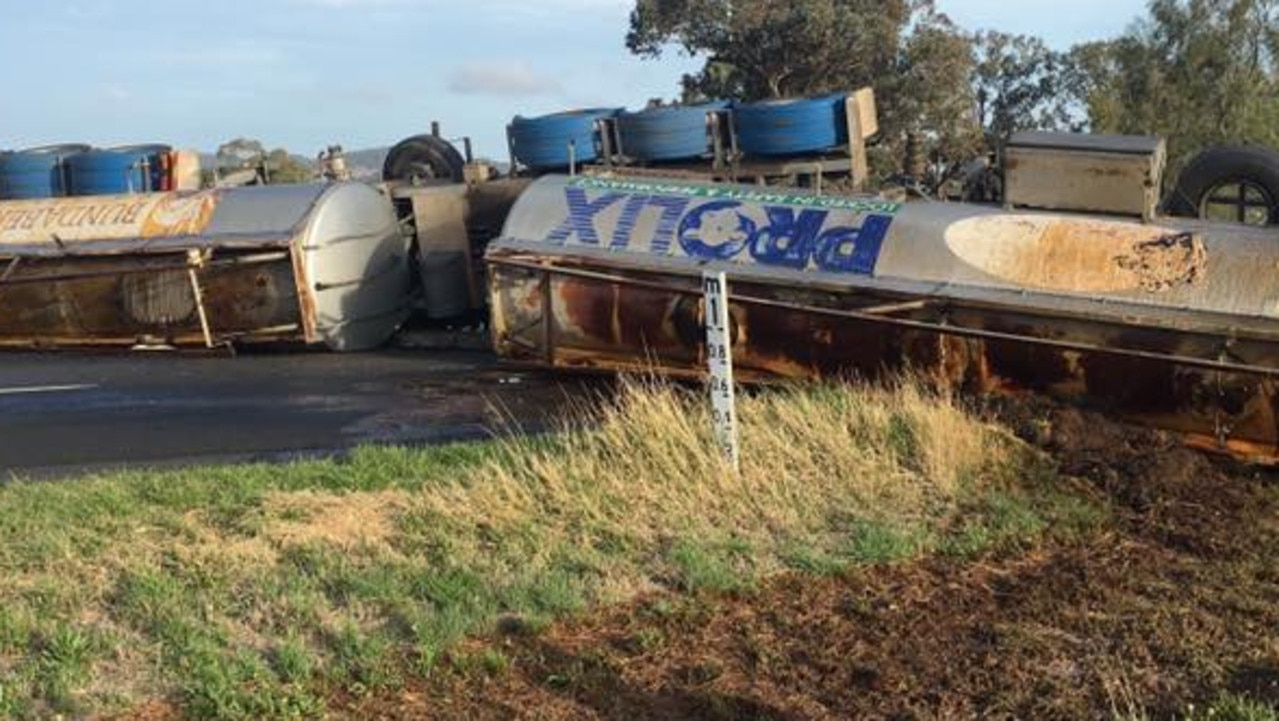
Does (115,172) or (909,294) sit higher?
(115,172)

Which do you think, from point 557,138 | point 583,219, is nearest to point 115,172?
point 557,138

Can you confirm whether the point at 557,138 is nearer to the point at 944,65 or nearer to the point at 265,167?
the point at 265,167

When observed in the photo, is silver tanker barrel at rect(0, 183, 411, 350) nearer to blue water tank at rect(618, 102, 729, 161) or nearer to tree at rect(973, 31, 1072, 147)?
blue water tank at rect(618, 102, 729, 161)

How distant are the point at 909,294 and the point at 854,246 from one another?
2.54 feet

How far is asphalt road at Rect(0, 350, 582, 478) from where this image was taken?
33.5ft

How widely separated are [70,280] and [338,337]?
10.7 feet

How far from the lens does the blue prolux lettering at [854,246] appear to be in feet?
36.1

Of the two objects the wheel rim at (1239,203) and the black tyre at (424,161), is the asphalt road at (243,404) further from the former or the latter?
the wheel rim at (1239,203)

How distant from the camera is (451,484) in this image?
279 inches

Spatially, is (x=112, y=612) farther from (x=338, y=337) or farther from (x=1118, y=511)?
(x=338, y=337)

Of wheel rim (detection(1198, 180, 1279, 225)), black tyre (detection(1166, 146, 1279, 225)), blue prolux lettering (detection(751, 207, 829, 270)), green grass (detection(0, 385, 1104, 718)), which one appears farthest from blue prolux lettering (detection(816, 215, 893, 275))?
wheel rim (detection(1198, 180, 1279, 225))

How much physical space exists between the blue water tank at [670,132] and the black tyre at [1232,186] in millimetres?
5425

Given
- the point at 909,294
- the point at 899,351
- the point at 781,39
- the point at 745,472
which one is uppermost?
the point at 781,39

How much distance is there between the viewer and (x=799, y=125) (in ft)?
51.8
